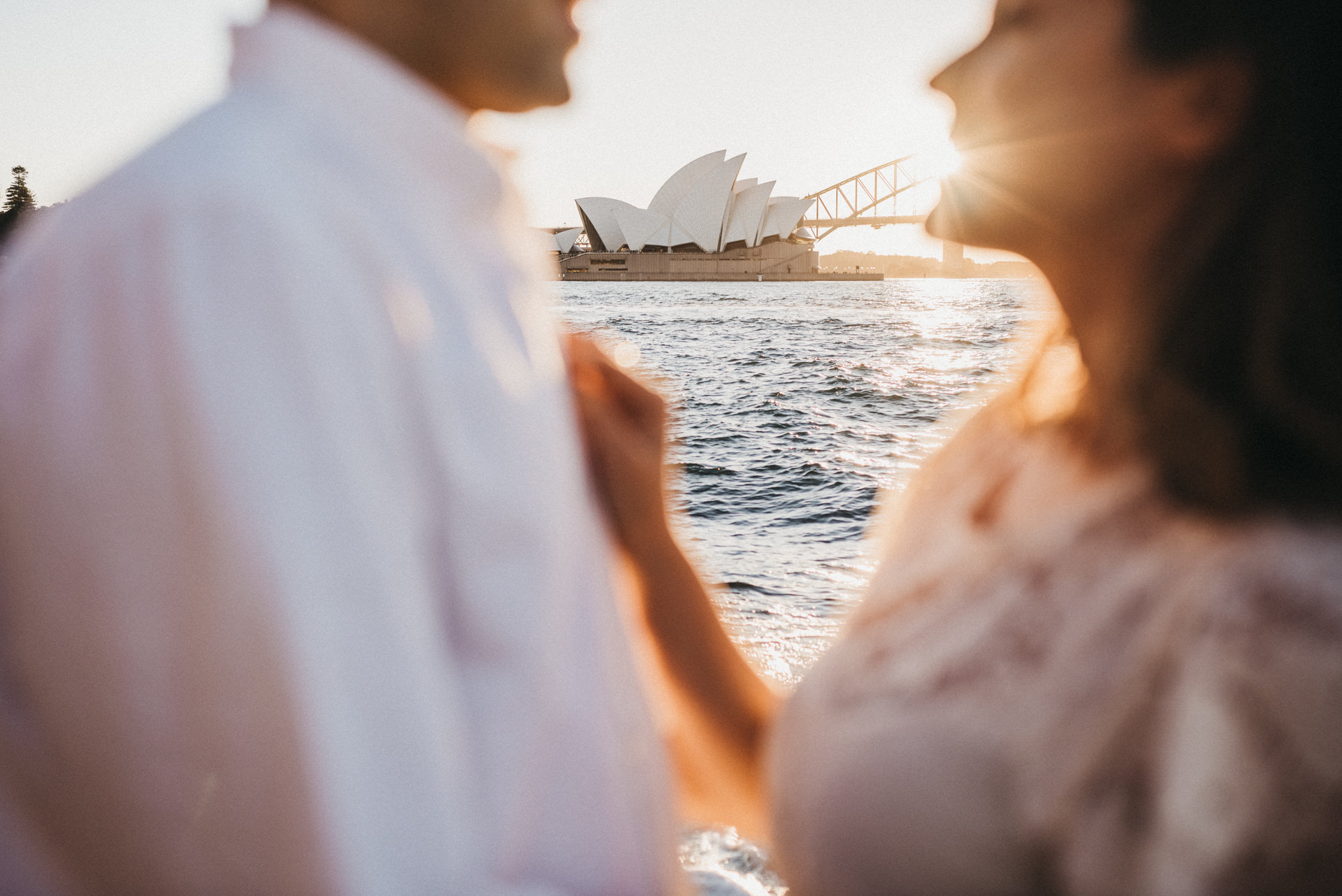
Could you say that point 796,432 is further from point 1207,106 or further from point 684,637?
point 1207,106

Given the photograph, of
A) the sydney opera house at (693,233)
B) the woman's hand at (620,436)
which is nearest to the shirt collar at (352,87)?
the woman's hand at (620,436)

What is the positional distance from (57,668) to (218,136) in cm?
31

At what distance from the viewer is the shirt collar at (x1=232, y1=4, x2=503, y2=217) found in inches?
21.3

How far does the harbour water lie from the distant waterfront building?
1918 centimetres

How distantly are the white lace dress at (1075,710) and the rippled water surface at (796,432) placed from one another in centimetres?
54

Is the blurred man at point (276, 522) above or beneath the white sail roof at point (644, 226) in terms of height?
beneath

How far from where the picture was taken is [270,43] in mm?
543

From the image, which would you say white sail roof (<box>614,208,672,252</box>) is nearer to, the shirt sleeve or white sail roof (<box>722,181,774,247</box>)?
white sail roof (<box>722,181,774,247</box>)

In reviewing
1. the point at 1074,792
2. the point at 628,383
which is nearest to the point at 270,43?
the point at 628,383

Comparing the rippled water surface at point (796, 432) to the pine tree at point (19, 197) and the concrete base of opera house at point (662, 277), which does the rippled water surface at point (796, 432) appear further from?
the concrete base of opera house at point (662, 277)

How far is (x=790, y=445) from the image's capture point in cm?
842

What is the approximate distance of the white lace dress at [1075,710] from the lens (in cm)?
53

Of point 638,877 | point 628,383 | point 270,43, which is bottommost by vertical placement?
point 638,877

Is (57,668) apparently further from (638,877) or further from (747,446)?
(747,446)
